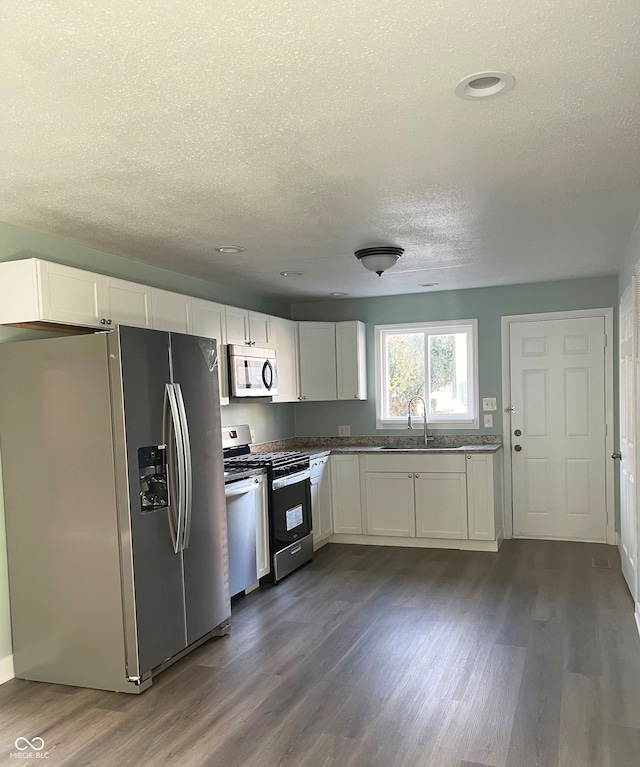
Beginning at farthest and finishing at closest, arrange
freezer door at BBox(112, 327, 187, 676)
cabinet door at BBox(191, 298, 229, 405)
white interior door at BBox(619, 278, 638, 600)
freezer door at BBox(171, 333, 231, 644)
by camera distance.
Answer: cabinet door at BBox(191, 298, 229, 405), white interior door at BBox(619, 278, 638, 600), freezer door at BBox(171, 333, 231, 644), freezer door at BBox(112, 327, 187, 676)

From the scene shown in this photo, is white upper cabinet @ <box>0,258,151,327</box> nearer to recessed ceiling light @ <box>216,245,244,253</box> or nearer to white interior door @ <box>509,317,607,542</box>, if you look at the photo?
recessed ceiling light @ <box>216,245,244,253</box>

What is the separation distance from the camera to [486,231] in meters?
3.91

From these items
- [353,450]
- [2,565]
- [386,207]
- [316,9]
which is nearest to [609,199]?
[386,207]

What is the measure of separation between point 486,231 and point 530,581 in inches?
102

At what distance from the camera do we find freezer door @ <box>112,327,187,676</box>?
3111mm

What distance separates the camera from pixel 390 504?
5863mm

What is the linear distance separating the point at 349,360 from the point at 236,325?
162 centimetres

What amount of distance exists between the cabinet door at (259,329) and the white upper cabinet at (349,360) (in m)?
0.99

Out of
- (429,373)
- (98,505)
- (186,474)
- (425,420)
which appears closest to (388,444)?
(425,420)

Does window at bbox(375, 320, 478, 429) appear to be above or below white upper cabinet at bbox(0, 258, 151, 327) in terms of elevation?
below

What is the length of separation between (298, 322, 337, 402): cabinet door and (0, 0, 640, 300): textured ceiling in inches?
86.8

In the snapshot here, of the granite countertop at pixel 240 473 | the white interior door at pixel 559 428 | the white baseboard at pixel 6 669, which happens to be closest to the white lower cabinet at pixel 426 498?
the white interior door at pixel 559 428

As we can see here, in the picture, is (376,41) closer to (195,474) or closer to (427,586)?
(195,474)

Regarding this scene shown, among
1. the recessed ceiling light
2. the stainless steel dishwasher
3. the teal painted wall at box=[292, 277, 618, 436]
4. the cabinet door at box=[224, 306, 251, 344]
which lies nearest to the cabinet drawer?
the teal painted wall at box=[292, 277, 618, 436]
